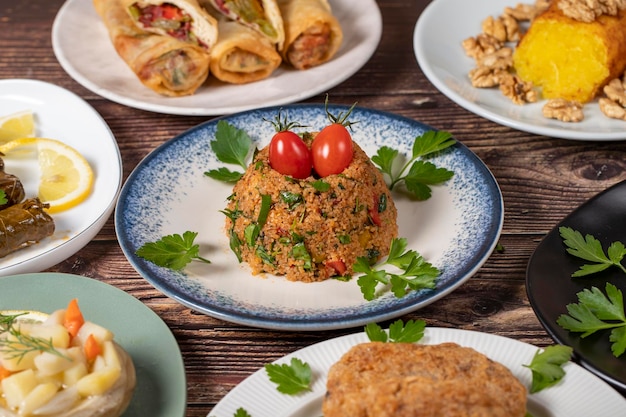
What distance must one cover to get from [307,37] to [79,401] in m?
2.33

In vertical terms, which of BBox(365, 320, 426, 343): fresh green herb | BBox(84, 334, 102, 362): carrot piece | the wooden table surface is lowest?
the wooden table surface

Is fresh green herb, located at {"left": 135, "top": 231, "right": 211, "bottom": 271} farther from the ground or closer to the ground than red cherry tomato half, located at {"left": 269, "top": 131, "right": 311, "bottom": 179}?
closer to the ground

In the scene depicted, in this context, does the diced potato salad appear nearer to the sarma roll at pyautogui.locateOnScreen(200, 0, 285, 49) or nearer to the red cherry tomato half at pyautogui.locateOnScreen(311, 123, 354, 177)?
the red cherry tomato half at pyautogui.locateOnScreen(311, 123, 354, 177)

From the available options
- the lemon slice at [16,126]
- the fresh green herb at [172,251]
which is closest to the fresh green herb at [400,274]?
the fresh green herb at [172,251]

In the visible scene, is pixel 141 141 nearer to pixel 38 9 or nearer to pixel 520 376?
pixel 38 9

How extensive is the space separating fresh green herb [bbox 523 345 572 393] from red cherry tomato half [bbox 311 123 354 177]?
2.91 ft

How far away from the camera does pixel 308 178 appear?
106 inches

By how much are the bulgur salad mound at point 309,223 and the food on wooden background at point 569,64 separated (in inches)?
46.8

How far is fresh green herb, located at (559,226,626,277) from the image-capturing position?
258 centimetres

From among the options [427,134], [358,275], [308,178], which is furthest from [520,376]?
[427,134]

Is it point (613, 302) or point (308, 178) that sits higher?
point (308, 178)

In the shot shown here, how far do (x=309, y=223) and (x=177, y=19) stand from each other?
5.40 ft

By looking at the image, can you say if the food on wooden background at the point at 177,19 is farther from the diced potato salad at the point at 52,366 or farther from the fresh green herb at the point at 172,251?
the diced potato salad at the point at 52,366

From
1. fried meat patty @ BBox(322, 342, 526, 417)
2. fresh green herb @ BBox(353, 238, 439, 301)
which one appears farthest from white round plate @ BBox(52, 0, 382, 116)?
fried meat patty @ BBox(322, 342, 526, 417)
